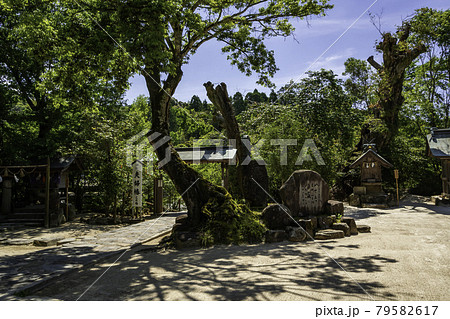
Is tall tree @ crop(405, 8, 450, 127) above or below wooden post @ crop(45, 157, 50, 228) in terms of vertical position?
above

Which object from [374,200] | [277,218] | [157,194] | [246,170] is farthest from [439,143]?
[157,194]

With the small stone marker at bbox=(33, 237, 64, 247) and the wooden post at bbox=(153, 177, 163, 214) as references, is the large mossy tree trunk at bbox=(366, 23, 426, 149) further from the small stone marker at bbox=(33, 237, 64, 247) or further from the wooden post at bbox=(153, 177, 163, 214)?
the small stone marker at bbox=(33, 237, 64, 247)

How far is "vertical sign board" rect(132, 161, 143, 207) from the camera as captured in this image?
12.4 metres

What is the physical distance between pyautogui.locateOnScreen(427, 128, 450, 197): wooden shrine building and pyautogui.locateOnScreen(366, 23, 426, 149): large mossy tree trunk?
2425 millimetres

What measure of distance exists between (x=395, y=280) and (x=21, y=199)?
54.3ft

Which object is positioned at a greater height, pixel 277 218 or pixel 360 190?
pixel 360 190

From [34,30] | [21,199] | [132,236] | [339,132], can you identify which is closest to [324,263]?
[132,236]

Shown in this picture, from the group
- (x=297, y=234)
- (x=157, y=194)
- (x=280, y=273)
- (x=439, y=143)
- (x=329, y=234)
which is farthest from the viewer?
(x=439, y=143)

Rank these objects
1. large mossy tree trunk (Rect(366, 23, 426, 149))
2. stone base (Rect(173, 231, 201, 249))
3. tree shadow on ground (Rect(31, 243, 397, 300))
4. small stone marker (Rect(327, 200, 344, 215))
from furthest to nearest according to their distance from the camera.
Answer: large mossy tree trunk (Rect(366, 23, 426, 149)), small stone marker (Rect(327, 200, 344, 215)), stone base (Rect(173, 231, 201, 249)), tree shadow on ground (Rect(31, 243, 397, 300))

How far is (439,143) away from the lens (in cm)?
1692

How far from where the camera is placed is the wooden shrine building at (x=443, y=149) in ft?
53.0

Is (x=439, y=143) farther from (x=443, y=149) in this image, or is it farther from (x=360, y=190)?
(x=360, y=190)

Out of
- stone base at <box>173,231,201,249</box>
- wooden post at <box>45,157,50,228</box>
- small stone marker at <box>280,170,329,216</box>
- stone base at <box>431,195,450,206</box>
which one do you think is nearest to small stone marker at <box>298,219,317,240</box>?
small stone marker at <box>280,170,329,216</box>

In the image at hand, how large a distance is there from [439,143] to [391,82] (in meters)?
4.75
